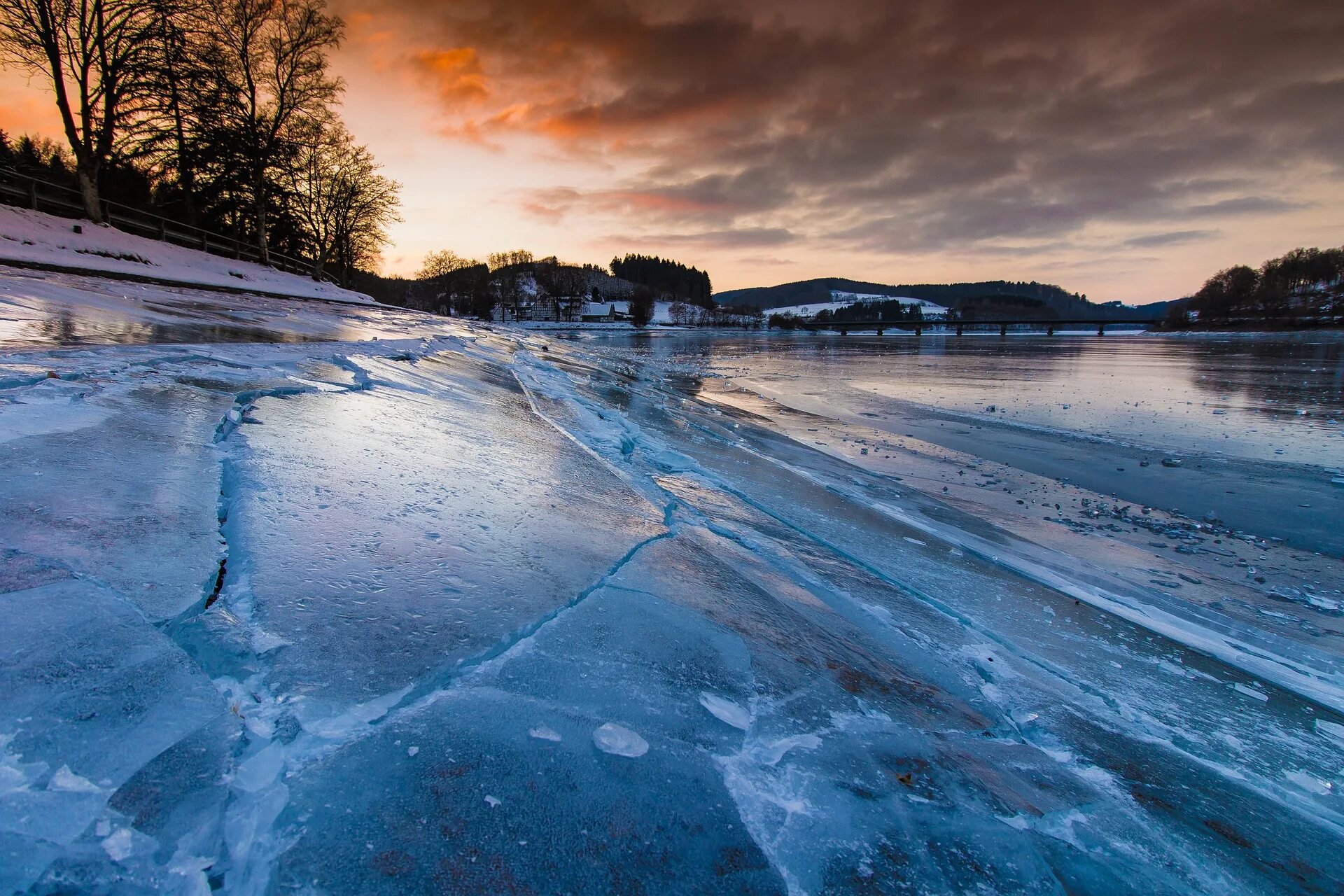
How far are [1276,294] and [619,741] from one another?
380 ft

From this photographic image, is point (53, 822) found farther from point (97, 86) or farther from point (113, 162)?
point (113, 162)

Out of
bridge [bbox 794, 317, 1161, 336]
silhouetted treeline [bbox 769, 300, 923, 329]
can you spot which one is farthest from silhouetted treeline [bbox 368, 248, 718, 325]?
silhouetted treeline [bbox 769, 300, 923, 329]

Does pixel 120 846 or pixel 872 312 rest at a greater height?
pixel 872 312

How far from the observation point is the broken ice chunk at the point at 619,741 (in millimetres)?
1626

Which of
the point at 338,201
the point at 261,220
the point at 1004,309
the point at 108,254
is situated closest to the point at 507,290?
the point at 338,201

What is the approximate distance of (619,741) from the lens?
1663mm

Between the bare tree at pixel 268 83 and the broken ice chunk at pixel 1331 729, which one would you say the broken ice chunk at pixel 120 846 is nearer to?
the broken ice chunk at pixel 1331 729

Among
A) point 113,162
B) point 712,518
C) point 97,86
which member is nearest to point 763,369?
point 712,518

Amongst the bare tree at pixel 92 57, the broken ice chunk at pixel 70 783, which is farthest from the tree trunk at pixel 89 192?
the broken ice chunk at pixel 70 783

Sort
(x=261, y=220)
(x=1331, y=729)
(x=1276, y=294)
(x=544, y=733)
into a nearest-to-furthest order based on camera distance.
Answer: (x=544, y=733) < (x=1331, y=729) < (x=261, y=220) < (x=1276, y=294)

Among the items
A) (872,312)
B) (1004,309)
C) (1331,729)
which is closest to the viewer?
(1331,729)

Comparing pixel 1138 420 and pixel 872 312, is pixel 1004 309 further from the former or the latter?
pixel 1138 420

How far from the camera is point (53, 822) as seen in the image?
1103mm

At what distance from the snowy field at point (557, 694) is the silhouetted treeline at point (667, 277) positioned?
164845mm
